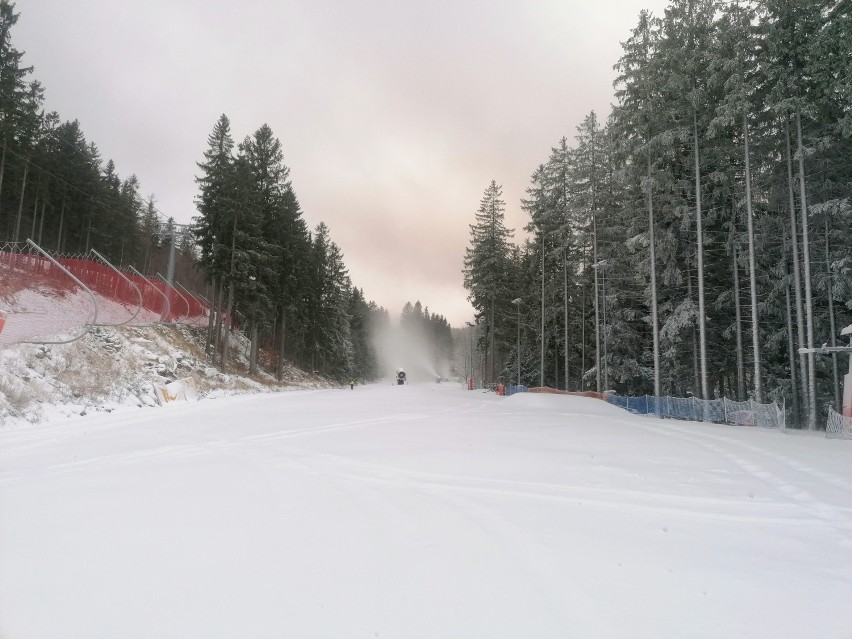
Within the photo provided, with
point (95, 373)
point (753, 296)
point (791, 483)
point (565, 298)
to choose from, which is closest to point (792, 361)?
point (753, 296)

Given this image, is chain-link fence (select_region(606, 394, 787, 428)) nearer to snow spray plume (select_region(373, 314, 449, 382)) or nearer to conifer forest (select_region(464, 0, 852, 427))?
conifer forest (select_region(464, 0, 852, 427))

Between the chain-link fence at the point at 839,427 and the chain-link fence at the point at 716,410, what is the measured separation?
72.9 inches

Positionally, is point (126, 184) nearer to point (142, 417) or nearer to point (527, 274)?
point (527, 274)

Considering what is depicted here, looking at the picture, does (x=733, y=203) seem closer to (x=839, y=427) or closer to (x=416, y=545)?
(x=839, y=427)

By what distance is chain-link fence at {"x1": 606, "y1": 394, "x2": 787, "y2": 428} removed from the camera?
1706cm

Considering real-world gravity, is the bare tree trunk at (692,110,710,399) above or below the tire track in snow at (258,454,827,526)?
above

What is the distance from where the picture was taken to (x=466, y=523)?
4.29m

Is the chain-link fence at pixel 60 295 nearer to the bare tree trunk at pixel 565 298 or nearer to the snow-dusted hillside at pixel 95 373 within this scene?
the snow-dusted hillside at pixel 95 373

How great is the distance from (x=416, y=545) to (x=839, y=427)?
56.3 ft

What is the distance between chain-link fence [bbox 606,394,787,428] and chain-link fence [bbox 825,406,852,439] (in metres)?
1.85

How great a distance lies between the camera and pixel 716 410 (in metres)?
18.8

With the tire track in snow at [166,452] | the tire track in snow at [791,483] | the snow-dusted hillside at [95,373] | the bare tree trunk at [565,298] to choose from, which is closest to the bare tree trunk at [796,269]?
the tire track in snow at [791,483]

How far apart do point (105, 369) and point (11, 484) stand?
36.4 ft

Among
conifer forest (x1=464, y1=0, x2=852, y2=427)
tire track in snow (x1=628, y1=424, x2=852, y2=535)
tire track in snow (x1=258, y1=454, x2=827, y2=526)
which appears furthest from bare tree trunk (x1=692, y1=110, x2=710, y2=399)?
tire track in snow (x1=258, y1=454, x2=827, y2=526)
